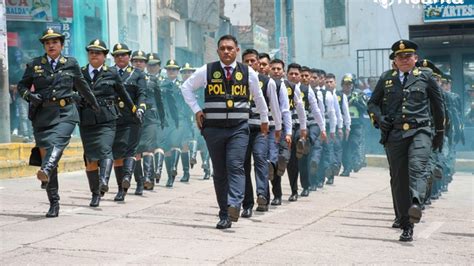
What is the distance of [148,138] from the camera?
13672 millimetres

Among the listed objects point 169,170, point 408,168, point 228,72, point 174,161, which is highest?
point 228,72

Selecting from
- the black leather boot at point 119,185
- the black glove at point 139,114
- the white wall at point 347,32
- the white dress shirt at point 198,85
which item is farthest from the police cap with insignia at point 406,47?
the white wall at point 347,32

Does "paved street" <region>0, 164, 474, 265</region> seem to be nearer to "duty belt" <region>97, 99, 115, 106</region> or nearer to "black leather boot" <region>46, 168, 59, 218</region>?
"black leather boot" <region>46, 168, 59, 218</region>

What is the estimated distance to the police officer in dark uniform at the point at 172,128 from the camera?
14.8m

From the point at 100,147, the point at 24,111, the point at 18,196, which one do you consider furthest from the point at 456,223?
the point at 24,111

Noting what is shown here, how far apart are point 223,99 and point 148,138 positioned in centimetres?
432

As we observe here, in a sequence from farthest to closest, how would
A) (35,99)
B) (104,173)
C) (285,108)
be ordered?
(285,108) < (104,173) < (35,99)

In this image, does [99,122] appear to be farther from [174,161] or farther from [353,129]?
[353,129]

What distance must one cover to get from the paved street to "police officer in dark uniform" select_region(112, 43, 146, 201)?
443 mm

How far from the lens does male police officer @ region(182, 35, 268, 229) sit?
374 inches

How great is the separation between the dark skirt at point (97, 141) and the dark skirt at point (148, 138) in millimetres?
1935

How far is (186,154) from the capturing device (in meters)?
15.7

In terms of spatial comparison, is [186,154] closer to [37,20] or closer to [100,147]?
[100,147]

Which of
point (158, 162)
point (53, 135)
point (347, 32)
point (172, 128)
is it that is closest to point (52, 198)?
point (53, 135)
